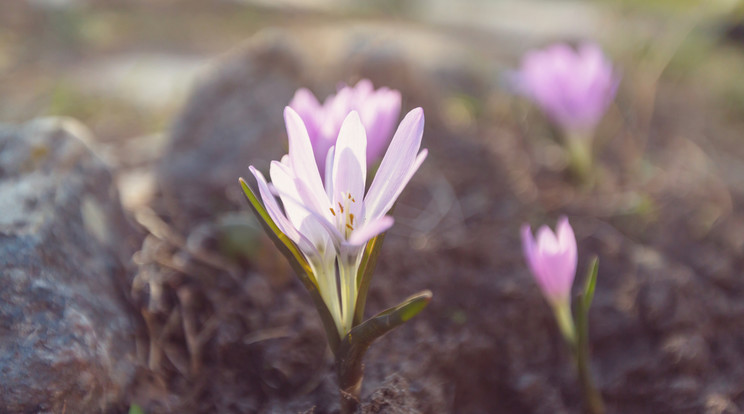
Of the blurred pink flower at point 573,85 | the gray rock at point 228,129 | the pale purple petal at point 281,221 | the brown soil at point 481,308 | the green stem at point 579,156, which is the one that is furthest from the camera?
the green stem at point 579,156

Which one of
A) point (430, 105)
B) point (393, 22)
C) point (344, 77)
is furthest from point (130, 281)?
point (393, 22)

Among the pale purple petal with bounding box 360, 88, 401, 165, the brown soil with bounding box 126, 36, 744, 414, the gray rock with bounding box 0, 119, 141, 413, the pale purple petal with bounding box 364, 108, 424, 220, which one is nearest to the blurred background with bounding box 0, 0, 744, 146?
the brown soil with bounding box 126, 36, 744, 414

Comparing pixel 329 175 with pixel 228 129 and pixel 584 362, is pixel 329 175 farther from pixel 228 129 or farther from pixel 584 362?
pixel 228 129

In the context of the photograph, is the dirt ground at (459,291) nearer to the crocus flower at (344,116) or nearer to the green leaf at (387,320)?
the green leaf at (387,320)

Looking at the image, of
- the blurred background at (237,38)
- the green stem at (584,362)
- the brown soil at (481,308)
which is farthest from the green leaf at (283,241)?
the blurred background at (237,38)

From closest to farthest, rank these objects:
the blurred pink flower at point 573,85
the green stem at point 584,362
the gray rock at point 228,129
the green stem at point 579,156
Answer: the green stem at point 584,362, the gray rock at point 228,129, the blurred pink flower at point 573,85, the green stem at point 579,156

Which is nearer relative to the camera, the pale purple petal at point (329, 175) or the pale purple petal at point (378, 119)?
the pale purple petal at point (329, 175)

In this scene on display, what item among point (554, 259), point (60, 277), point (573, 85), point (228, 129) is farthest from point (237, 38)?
point (554, 259)

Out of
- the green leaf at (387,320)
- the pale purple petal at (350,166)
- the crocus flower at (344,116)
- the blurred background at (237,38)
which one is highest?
the blurred background at (237,38)
